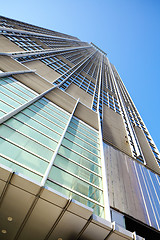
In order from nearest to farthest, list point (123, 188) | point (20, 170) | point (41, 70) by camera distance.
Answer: point (20, 170) < point (123, 188) < point (41, 70)

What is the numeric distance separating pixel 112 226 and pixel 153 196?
11.1 m

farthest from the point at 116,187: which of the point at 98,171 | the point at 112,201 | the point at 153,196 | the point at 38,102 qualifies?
the point at 38,102

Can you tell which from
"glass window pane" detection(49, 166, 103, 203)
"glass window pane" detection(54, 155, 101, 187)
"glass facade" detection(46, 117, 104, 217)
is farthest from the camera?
"glass window pane" detection(54, 155, 101, 187)

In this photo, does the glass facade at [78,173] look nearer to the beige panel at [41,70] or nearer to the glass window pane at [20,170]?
the glass window pane at [20,170]

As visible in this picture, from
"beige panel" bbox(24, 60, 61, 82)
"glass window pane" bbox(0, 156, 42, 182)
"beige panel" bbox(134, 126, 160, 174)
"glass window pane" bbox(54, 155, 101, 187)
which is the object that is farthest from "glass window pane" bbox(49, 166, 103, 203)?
"beige panel" bbox(24, 60, 61, 82)

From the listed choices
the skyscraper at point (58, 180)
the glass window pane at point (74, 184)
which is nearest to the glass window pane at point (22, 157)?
the skyscraper at point (58, 180)

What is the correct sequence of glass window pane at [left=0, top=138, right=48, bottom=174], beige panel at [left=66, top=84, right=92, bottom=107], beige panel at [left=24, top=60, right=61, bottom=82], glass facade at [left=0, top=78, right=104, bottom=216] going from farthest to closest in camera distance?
beige panel at [left=66, top=84, right=92, bottom=107] < beige panel at [left=24, top=60, right=61, bottom=82] < glass facade at [left=0, top=78, right=104, bottom=216] < glass window pane at [left=0, top=138, right=48, bottom=174]

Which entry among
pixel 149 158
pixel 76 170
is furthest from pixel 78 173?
pixel 149 158

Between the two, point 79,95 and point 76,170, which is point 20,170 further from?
point 79,95

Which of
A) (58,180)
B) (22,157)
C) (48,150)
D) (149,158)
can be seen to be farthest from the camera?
(149,158)

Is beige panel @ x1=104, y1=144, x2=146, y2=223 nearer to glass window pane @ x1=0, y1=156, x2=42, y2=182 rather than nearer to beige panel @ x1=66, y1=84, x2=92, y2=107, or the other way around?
glass window pane @ x1=0, y1=156, x2=42, y2=182

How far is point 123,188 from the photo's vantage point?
1220 cm

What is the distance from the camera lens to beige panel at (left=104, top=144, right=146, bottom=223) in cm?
1077

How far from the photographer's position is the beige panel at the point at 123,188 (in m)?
10.8
